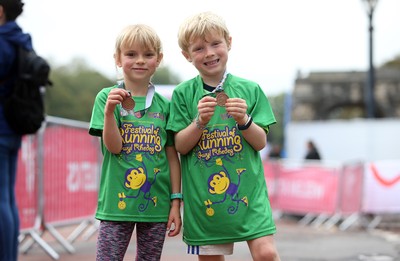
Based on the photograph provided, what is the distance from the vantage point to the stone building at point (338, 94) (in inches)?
1793

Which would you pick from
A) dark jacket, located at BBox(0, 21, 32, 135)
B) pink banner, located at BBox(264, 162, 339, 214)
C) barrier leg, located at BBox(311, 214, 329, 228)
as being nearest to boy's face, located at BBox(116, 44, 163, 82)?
dark jacket, located at BBox(0, 21, 32, 135)

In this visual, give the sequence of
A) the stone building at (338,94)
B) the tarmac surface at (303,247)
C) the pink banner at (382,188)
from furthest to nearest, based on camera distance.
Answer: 1. the stone building at (338,94)
2. the pink banner at (382,188)
3. the tarmac surface at (303,247)

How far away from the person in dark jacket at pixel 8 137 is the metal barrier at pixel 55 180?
3014 millimetres

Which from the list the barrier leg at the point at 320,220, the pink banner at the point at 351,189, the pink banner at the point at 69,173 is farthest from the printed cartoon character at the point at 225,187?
the barrier leg at the point at 320,220

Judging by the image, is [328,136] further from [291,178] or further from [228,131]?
[228,131]

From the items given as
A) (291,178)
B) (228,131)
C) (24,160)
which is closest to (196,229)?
(228,131)

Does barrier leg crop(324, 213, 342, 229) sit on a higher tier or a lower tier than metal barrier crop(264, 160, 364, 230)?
lower

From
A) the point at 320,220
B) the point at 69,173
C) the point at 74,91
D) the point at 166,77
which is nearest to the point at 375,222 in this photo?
the point at 320,220

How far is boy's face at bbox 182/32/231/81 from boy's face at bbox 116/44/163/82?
216 millimetres

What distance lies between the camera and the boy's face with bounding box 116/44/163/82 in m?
3.75

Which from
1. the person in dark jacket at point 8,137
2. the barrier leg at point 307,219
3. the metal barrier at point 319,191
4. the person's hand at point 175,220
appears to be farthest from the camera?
the barrier leg at point 307,219

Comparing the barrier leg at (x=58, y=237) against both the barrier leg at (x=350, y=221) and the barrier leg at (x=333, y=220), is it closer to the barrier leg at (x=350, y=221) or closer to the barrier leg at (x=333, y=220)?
the barrier leg at (x=350, y=221)

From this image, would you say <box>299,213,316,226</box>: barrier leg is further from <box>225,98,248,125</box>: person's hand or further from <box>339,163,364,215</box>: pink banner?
<box>225,98,248,125</box>: person's hand

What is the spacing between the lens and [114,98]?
356 centimetres
